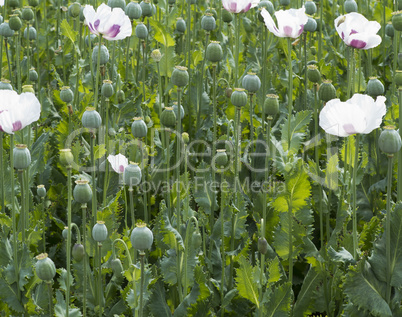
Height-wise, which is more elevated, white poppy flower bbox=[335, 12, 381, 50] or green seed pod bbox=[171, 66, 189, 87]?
white poppy flower bbox=[335, 12, 381, 50]

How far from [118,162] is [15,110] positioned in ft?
1.58

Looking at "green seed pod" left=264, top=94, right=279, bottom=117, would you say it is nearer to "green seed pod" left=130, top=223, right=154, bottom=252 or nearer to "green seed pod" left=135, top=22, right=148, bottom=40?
"green seed pod" left=130, top=223, right=154, bottom=252

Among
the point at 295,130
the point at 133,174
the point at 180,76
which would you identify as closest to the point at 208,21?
the point at 295,130

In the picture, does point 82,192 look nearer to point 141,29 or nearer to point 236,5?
point 236,5

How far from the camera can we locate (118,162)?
68.1 inches

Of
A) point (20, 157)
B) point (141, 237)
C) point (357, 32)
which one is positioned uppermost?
point (357, 32)

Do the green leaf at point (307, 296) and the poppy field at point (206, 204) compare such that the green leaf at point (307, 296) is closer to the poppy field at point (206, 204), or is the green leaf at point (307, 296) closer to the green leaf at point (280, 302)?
the poppy field at point (206, 204)

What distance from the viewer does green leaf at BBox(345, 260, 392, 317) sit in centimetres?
138

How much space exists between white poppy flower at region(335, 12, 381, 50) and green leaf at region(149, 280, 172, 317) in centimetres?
94

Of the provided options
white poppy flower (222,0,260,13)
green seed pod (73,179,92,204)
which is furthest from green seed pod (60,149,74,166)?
white poppy flower (222,0,260,13)

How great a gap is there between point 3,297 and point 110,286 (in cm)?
30

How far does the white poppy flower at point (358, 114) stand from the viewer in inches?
51.3

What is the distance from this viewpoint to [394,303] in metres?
1.42

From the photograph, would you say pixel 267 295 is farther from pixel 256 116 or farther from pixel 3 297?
pixel 256 116
